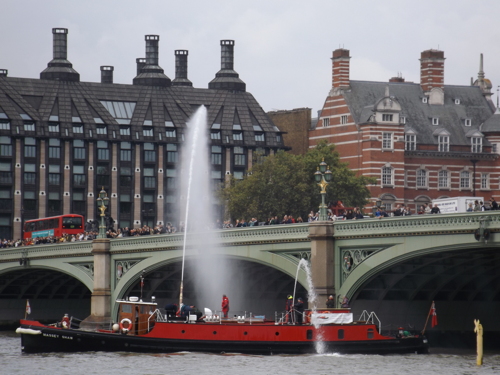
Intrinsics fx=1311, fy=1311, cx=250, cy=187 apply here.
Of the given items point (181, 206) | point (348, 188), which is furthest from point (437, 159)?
point (181, 206)

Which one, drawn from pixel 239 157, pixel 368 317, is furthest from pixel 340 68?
pixel 368 317

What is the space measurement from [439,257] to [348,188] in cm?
6154

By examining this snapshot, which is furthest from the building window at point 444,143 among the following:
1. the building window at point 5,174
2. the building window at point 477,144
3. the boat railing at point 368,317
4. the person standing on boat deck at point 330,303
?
the person standing on boat deck at point 330,303

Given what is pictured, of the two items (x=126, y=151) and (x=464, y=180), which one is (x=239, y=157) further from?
(x=464, y=180)

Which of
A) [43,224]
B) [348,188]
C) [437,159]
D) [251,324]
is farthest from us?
[437,159]

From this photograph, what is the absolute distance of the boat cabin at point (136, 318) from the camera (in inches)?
2872

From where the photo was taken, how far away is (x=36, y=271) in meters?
107

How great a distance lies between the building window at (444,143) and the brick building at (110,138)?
958 inches

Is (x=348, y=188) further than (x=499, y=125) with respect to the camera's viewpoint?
No

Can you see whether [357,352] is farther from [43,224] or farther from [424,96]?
[424,96]

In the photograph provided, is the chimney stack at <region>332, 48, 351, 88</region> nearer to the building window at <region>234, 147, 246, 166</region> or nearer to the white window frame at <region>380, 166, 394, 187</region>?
the white window frame at <region>380, 166, 394, 187</region>

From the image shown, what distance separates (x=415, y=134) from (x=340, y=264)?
241ft

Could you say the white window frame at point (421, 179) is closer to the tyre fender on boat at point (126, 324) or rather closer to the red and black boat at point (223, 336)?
the red and black boat at point (223, 336)

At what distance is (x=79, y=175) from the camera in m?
154
